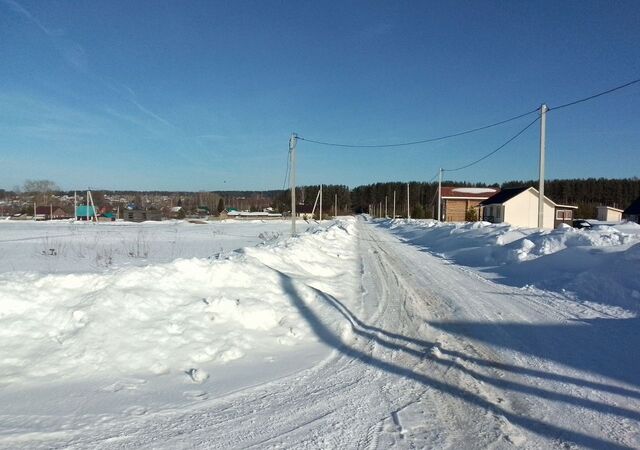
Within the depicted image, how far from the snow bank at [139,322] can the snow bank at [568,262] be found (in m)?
6.49

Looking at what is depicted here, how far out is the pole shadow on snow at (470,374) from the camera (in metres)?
3.51

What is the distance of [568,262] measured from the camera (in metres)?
11.6

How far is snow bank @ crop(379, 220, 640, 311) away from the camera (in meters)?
8.80

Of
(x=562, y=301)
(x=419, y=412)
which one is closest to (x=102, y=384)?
(x=419, y=412)

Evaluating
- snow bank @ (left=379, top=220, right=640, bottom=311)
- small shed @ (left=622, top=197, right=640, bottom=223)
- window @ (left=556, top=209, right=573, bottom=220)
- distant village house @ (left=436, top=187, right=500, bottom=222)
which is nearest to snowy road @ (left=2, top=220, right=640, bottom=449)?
snow bank @ (left=379, top=220, right=640, bottom=311)

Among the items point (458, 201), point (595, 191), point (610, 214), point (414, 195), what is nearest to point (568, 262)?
point (458, 201)

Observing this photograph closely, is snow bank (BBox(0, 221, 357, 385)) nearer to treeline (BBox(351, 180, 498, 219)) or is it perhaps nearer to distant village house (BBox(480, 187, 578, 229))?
distant village house (BBox(480, 187, 578, 229))

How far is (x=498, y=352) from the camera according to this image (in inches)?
216

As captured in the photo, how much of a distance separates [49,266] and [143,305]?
917cm

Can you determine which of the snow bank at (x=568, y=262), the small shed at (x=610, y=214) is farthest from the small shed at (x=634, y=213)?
the snow bank at (x=568, y=262)

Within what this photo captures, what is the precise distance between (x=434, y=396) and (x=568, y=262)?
372 inches

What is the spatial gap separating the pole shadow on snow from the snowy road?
1 cm

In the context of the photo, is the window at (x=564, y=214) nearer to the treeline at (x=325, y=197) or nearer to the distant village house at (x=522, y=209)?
the distant village house at (x=522, y=209)

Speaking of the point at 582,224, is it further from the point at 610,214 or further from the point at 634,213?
Result: the point at 610,214
